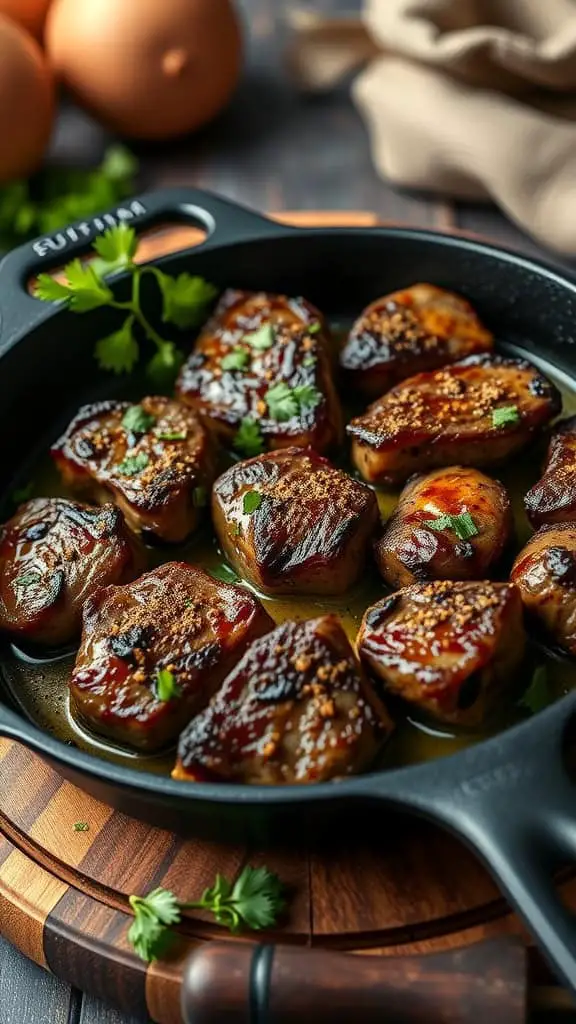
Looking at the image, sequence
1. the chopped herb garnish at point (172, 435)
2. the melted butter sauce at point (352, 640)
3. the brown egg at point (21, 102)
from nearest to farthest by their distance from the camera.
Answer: the melted butter sauce at point (352, 640) < the chopped herb garnish at point (172, 435) < the brown egg at point (21, 102)

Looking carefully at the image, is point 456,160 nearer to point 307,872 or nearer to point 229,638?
A: point 229,638

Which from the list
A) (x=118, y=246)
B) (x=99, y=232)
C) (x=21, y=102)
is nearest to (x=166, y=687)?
(x=118, y=246)

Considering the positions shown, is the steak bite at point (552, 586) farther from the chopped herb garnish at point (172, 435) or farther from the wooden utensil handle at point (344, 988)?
the chopped herb garnish at point (172, 435)

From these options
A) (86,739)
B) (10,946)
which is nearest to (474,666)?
(86,739)

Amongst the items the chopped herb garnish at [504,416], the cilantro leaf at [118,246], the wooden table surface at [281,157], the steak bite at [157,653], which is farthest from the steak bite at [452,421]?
the wooden table surface at [281,157]

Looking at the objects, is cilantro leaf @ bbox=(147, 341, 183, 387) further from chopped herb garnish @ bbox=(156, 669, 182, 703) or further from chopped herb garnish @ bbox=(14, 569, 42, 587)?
chopped herb garnish @ bbox=(156, 669, 182, 703)

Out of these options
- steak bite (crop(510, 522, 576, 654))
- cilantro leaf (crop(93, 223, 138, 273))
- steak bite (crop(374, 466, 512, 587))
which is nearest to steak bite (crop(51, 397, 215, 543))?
cilantro leaf (crop(93, 223, 138, 273))
